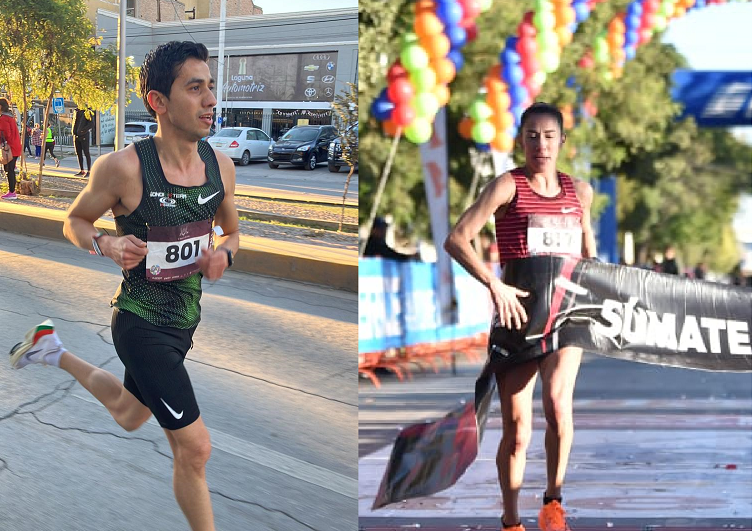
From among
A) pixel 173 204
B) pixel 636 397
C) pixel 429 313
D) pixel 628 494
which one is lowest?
pixel 628 494

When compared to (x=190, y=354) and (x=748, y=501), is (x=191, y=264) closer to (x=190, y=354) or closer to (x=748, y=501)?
(x=748, y=501)

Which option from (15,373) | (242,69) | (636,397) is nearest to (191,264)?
(636,397)

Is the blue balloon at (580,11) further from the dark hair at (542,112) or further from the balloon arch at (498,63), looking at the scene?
the dark hair at (542,112)

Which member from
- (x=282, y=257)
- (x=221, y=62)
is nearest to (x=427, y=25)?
(x=282, y=257)

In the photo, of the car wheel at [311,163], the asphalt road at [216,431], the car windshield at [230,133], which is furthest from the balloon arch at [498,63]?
the car windshield at [230,133]

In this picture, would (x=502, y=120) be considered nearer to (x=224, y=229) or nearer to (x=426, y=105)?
(x=426, y=105)

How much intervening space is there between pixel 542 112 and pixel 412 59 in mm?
355

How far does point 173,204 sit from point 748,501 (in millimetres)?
1841

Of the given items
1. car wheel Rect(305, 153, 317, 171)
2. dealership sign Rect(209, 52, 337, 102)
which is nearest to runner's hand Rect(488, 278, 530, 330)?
car wheel Rect(305, 153, 317, 171)

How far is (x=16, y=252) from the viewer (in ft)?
30.1

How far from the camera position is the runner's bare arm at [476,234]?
2.12 meters

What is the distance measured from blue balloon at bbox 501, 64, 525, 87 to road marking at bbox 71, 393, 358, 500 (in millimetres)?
1917

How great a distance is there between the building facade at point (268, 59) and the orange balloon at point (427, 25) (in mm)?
34257

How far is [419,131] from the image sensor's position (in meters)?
2.10
